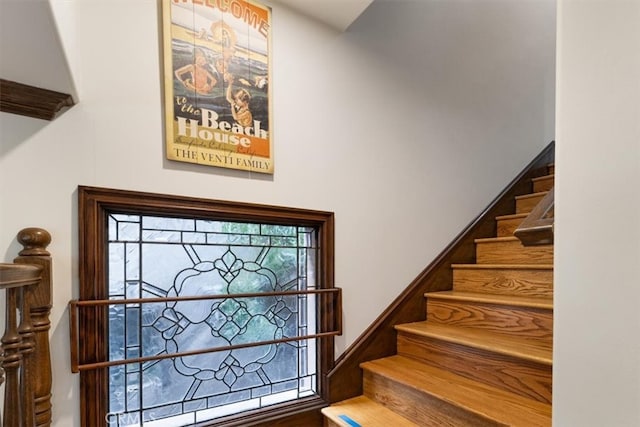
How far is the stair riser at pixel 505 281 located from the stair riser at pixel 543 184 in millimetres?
1040

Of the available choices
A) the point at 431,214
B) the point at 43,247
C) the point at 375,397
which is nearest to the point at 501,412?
the point at 375,397

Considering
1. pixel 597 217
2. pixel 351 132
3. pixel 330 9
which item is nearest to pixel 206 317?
pixel 351 132

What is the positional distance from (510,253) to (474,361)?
3.05 ft

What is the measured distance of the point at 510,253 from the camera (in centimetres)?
218

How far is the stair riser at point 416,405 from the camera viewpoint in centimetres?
130

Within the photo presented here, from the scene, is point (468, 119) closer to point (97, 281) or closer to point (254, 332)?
point (254, 332)

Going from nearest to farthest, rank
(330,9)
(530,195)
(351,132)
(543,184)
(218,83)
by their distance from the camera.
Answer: (218,83)
(330,9)
(351,132)
(530,195)
(543,184)

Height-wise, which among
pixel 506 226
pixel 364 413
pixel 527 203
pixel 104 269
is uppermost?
pixel 527 203

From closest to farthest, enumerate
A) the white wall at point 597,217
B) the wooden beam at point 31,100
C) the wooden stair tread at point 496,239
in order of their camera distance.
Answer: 1. the white wall at point 597,217
2. the wooden beam at point 31,100
3. the wooden stair tread at point 496,239

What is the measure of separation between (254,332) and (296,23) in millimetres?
1566

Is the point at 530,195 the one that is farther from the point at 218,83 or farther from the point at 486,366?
the point at 218,83

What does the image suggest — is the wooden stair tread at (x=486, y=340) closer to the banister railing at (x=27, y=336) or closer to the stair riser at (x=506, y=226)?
the stair riser at (x=506, y=226)

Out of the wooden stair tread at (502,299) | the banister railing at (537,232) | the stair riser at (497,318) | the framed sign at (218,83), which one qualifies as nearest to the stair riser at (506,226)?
the wooden stair tread at (502,299)

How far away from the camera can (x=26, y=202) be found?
114 cm
